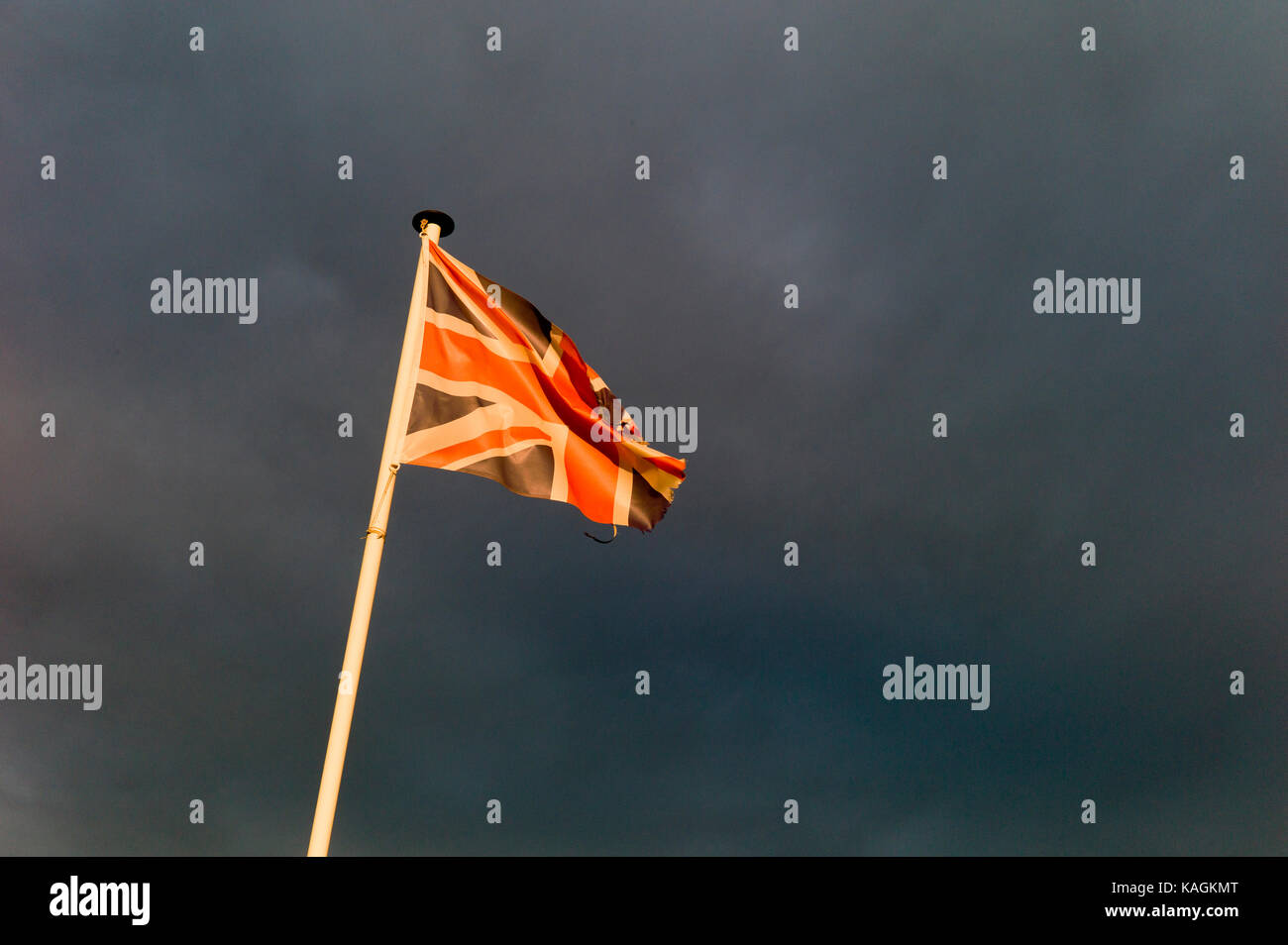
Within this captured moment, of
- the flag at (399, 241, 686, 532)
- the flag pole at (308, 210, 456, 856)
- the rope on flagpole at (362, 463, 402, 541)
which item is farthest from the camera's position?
the flag at (399, 241, 686, 532)

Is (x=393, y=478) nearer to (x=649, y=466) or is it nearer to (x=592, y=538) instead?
(x=592, y=538)

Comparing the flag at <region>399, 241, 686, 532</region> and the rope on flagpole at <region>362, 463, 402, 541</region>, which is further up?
the flag at <region>399, 241, 686, 532</region>

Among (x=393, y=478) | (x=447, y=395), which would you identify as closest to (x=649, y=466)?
(x=447, y=395)

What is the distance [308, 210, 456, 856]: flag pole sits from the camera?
29.2 feet

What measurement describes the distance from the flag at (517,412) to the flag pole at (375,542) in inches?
6.6

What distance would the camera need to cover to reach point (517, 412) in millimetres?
12852

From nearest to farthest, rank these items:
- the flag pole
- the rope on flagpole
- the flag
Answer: the flag pole → the rope on flagpole → the flag

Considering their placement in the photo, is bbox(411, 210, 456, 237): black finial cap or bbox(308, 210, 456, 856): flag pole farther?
bbox(411, 210, 456, 237): black finial cap

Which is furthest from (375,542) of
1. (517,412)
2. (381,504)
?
(517,412)

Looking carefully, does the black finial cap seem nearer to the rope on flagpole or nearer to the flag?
the flag

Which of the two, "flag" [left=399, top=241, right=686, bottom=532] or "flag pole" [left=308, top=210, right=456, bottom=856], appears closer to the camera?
"flag pole" [left=308, top=210, right=456, bottom=856]

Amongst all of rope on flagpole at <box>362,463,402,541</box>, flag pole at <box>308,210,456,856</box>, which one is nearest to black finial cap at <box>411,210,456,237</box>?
flag pole at <box>308,210,456,856</box>
